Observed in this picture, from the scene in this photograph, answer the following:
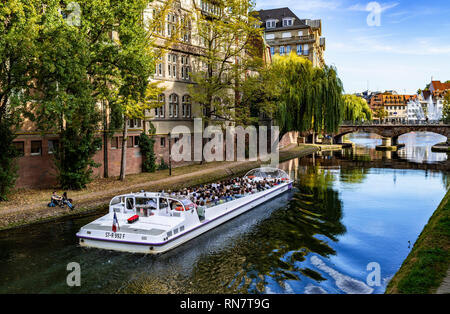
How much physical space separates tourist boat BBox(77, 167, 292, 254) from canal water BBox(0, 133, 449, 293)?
0.41 m

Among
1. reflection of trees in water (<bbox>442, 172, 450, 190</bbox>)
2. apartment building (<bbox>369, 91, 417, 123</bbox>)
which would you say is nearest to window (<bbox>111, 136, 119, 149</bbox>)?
reflection of trees in water (<bbox>442, 172, 450, 190</bbox>)

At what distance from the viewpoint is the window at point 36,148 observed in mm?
24656

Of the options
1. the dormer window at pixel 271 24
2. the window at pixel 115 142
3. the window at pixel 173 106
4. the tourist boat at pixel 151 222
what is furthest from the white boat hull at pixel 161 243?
the dormer window at pixel 271 24

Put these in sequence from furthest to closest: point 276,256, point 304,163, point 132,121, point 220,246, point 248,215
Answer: point 304,163, point 132,121, point 248,215, point 220,246, point 276,256

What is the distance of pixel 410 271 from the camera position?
11.6 m

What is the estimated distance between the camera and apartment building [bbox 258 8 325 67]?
84.2m

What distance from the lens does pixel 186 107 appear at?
39.2m

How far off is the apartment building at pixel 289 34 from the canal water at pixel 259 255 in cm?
6314

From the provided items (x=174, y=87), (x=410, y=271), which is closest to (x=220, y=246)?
(x=410, y=271)

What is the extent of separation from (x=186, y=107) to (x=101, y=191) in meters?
16.6

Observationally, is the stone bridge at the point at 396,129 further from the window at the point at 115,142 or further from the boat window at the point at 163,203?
the boat window at the point at 163,203

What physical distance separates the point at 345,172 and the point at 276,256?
2681 centimetres

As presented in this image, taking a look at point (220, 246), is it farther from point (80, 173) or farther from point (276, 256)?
point (80, 173)

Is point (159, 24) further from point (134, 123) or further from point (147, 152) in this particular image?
point (147, 152)
